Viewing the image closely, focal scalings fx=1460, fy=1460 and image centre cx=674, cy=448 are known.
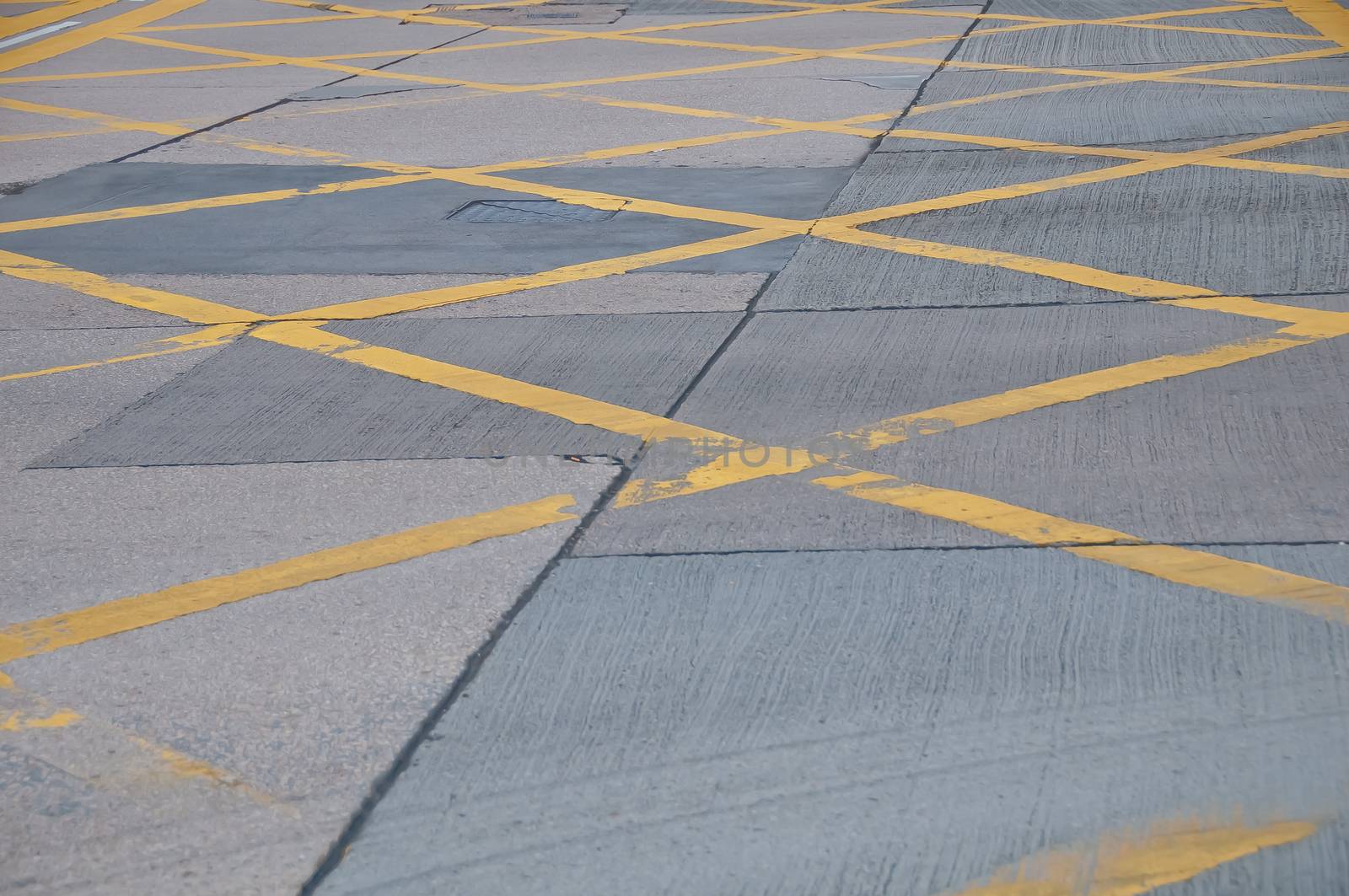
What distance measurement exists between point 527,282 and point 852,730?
4.25 m

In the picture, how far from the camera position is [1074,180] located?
27.6 ft

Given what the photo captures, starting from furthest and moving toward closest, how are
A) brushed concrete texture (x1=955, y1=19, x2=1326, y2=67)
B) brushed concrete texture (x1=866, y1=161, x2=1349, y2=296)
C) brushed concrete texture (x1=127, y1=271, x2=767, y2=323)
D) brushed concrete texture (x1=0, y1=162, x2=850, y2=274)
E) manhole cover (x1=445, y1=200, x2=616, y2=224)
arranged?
brushed concrete texture (x1=955, y1=19, x2=1326, y2=67) < manhole cover (x1=445, y1=200, x2=616, y2=224) < brushed concrete texture (x1=0, y1=162, x2=850, y2=274) < brushed concrete texture (x1=127, y1=271, x2=767, y2=323) < brushed concrete texture (x1=866, y1=161, x2=1349, y2=296)

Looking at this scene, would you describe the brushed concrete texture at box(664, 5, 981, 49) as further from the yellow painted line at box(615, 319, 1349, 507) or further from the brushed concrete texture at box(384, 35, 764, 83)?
the yellow painted line at box(615, 319, 1349, 507)

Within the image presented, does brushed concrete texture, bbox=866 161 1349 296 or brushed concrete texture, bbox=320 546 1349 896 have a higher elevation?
brushed concrete texture, bbox=866 161 1349 296

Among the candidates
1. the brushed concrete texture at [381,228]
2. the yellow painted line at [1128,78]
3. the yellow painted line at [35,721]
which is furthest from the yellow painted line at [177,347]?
the yellow painted line at [1128,78]

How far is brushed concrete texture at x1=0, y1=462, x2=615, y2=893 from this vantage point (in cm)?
324

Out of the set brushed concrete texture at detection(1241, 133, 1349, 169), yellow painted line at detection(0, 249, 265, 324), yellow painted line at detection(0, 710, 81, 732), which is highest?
brushed concrete texture at detection(1241, 133, 1349, 169)

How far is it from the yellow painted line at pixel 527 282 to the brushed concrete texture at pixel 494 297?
Answer: 7 cm

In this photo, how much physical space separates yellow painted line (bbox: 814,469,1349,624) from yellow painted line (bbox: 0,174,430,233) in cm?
539

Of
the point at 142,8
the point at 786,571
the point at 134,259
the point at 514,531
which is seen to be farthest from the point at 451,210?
the point at 142,8

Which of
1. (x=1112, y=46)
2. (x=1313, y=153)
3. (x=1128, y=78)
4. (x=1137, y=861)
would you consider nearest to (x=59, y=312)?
(x=1137, y=861)

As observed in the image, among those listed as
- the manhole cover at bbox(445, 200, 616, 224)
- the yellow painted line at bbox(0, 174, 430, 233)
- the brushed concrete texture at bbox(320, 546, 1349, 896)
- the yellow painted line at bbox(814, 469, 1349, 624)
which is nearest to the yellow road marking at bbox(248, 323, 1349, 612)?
the yellow painted line at bbox(814, 469, 1349, 624)

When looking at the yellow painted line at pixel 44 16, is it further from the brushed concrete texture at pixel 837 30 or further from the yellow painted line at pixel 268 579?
the yellow painted line at pixel 268 579

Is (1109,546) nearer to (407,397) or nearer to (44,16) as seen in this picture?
→ (407,397)
